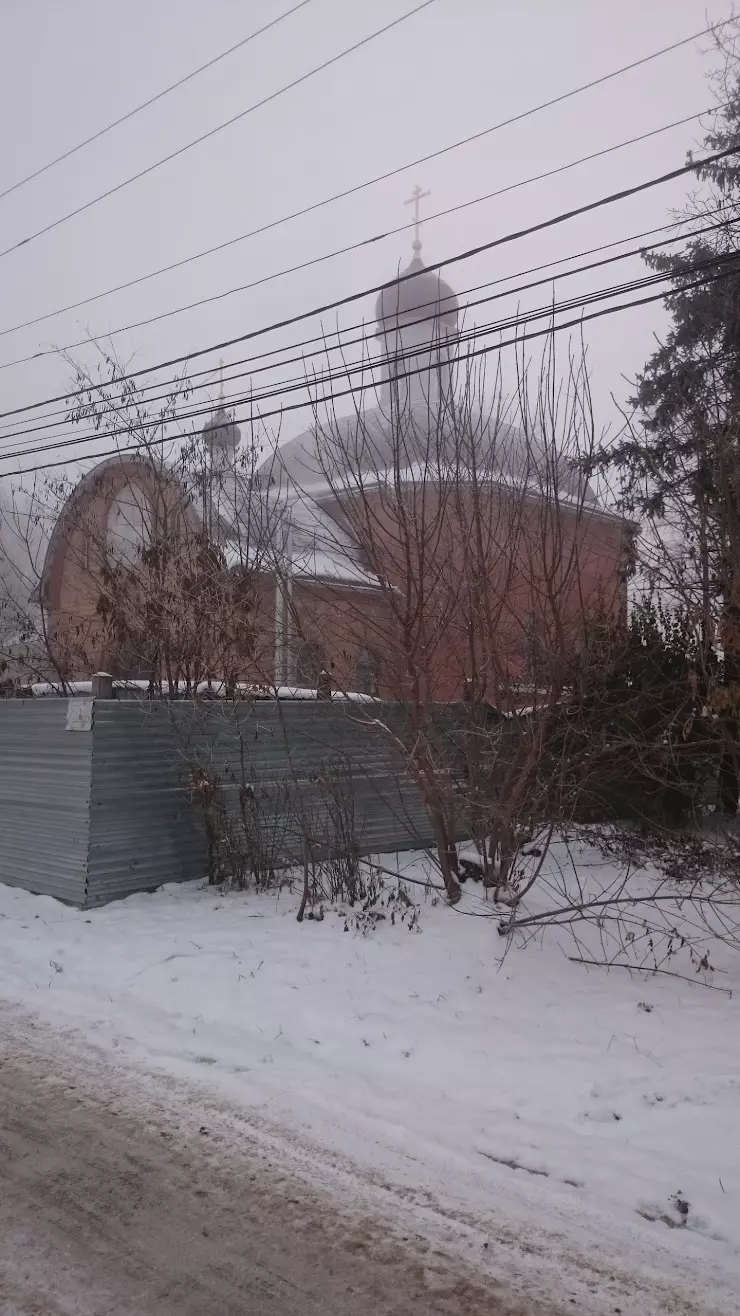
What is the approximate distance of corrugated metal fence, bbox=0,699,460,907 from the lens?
8461 mm

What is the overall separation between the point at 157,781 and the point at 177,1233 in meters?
5.67

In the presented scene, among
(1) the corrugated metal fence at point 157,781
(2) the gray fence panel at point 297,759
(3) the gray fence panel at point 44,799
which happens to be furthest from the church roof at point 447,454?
(3) the gray fence panel at point 44,799

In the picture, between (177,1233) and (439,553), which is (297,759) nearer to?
(439,553)

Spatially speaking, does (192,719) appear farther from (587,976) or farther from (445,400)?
(587,976)

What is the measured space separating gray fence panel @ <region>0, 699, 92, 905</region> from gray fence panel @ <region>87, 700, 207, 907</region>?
120 mm

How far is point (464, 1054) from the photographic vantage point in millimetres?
5098

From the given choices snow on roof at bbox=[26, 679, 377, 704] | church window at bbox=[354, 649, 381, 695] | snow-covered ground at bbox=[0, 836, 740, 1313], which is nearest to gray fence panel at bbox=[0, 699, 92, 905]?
snow on roof at bbox=[26, 679, 377, 704]

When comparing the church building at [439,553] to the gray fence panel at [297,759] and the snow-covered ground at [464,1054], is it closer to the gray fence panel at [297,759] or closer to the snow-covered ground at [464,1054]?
the gray fence panel at [297,759]


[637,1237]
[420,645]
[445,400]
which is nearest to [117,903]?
[420,645]

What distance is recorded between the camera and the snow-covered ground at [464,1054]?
143 inches

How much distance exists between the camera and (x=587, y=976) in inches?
245

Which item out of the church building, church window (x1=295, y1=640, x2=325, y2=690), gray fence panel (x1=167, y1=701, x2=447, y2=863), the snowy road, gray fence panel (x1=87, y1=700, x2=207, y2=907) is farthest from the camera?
gray fence panel (x1=167, y1=701, x2=447, y2=863)

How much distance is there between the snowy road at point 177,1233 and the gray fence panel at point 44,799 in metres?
4.09

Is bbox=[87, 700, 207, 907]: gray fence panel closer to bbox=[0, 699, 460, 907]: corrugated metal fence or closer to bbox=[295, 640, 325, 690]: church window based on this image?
bbox=[0, 699, 460, 907]: corrugated metal fence
